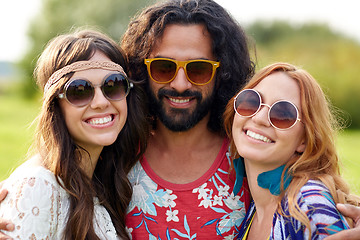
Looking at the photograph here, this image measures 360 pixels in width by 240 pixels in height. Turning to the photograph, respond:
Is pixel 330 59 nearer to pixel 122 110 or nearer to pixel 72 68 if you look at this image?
pixel 122 110

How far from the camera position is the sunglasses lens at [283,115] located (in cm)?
262

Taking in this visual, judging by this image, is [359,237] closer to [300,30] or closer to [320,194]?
[320,194]

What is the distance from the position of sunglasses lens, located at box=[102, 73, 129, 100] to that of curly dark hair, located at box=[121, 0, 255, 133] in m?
0.56

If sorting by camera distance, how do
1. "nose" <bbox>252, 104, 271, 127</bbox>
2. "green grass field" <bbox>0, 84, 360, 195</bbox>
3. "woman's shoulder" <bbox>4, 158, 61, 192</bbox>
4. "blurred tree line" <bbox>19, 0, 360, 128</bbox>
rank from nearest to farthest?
"woman's shoulder" <bbox>4, 158, 61, 192</bbox> → "nose" <bbox>252, 104, 271, 127</bbox> → "green grass field" <bbox>0, 84, 360, 195</bbox> → "blurred tree line" <bbox>19, 0, 360, 128</bbox>

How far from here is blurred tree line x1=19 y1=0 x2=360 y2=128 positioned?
2248 cm

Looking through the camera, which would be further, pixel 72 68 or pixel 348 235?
pixel 72 68

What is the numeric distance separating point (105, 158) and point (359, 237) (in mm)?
1896

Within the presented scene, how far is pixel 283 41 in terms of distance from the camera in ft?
114

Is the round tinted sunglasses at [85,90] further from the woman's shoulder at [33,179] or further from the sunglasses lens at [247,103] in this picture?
the sunglasses lens at [247,103]

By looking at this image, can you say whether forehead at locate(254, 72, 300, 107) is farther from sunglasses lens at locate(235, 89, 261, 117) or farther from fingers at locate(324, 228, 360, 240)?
fingers at locate(324, 228, 360, 240)

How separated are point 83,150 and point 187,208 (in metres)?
0.91

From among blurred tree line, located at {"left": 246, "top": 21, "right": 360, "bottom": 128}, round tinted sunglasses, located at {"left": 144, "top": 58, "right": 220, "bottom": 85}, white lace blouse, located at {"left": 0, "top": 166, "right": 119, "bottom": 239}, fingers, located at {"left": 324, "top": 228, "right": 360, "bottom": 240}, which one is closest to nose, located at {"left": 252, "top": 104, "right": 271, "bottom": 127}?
fingers, located at {"left": 324, "top": 228, "right": 360, "bottom": 240}

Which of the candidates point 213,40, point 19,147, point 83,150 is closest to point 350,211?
point 83,150

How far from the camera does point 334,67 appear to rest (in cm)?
2508
